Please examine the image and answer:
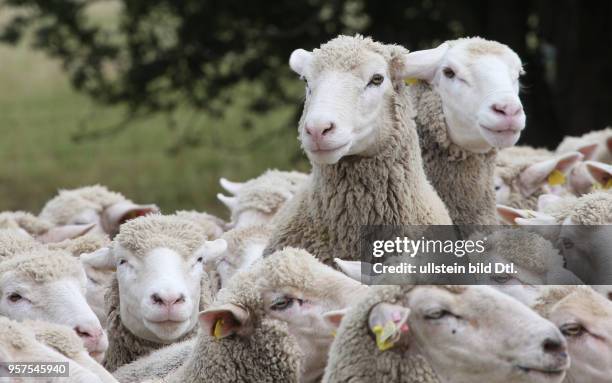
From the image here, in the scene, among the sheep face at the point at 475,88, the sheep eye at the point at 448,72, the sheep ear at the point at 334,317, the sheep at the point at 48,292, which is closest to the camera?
the sheep ear at the point at 334,317

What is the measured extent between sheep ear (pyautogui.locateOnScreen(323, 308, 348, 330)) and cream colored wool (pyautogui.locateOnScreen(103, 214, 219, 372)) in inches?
50.2

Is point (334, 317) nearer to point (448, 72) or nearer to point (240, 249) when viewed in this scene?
point (240, 249)

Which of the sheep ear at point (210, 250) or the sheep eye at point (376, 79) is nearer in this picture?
the sheep eye at point (376, 79)

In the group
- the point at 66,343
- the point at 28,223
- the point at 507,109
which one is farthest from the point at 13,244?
the point at 507,109

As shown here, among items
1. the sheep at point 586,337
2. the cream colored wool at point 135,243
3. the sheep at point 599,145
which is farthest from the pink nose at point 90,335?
the sheep at point 599,145

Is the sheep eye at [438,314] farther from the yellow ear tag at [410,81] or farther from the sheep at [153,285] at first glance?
the yellow ear tag at [410,81]

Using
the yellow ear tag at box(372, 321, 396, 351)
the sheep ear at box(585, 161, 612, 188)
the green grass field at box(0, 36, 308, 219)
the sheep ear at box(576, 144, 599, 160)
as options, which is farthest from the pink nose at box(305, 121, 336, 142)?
the green grass field at box(0, 36, 308, 219)

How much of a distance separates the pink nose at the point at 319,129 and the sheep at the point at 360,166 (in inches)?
6.2

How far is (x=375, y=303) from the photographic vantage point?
3.96 metres

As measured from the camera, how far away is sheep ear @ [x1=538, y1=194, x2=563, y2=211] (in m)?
6.24

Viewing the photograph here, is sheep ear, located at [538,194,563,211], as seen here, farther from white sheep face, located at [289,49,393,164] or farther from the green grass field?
the green grass field

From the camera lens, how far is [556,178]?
267 inches

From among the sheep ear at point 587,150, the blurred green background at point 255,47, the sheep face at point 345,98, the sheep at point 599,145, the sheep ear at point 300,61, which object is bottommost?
the sheep face at point 345,98

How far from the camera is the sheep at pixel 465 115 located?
5.59m
